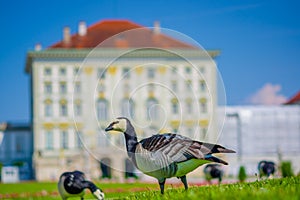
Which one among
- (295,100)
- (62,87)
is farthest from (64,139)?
(295,100)

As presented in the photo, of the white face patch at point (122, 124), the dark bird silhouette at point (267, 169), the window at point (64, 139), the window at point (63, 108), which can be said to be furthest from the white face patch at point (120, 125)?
the window at point (63, 108)

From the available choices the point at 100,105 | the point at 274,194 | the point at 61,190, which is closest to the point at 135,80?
the point at 100,105

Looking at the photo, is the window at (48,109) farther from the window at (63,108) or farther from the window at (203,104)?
the window at (203,104)

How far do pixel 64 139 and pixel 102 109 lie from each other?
4102 millimetres

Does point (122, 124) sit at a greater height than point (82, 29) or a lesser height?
lesser

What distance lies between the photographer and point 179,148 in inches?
335

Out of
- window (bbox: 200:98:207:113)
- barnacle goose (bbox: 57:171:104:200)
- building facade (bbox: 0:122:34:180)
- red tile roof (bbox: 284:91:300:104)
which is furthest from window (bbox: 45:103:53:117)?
barnacle goose (bbox: 57:171:104:200)

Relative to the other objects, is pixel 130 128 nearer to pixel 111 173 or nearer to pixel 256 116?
pixel 111 173

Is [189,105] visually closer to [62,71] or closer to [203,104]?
[203,104]

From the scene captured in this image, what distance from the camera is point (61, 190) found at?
11.8 meters

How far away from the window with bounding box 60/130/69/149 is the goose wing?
4993 cm

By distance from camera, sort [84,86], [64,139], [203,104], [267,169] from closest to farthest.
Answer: [267,169], [203,104], [64,139], [84,86]

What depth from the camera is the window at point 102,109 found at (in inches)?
2312

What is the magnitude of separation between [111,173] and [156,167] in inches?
1657
